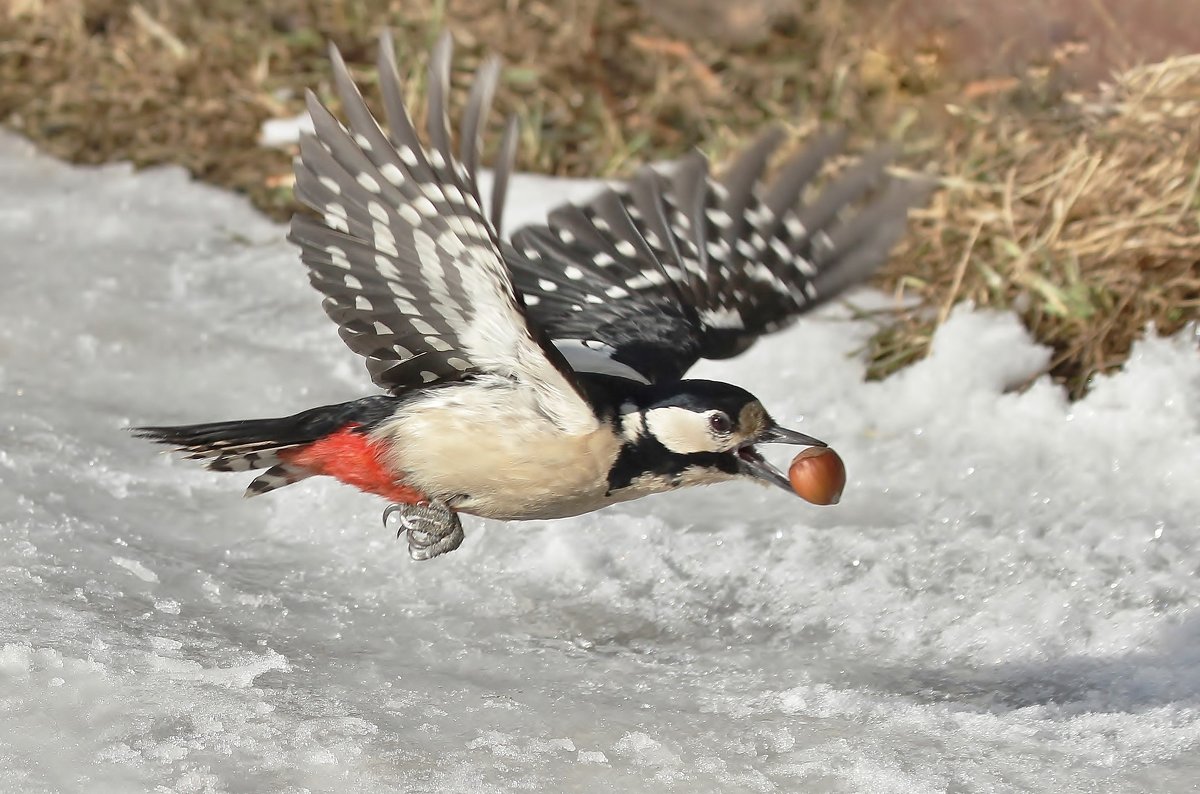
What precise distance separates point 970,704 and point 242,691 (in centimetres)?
155

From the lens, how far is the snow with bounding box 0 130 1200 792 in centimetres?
321

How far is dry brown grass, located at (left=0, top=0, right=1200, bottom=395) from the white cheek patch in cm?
156

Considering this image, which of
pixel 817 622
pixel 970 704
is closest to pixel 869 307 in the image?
pixel 817 622

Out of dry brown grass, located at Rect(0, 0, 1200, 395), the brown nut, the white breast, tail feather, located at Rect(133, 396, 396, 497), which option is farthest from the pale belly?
dry brown grass, located at Rect(0, 0, 1200, 395)

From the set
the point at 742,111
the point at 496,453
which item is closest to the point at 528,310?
the point at 496,453

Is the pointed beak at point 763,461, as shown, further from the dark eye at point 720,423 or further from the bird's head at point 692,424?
the dark eye at point 720,423

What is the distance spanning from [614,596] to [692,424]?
636mm

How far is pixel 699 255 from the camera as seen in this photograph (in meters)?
4.07

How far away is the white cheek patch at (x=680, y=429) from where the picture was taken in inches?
143

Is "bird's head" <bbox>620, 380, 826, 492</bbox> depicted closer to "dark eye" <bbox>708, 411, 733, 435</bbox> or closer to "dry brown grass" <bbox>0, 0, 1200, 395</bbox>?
"dark eye" <bbox>708, 411, 733, 435</bbox>

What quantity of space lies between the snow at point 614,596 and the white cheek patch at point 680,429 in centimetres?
51

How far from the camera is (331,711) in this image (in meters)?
3.32

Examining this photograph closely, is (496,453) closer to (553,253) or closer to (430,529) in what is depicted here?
(430,529)

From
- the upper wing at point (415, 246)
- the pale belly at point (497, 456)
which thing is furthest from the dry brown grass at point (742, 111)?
the upper wing at point (415, 246)
